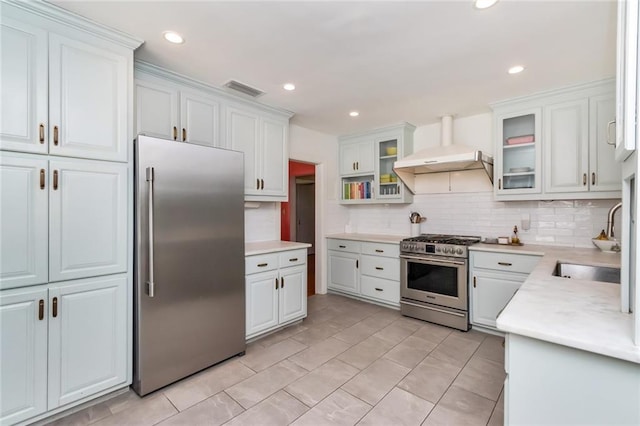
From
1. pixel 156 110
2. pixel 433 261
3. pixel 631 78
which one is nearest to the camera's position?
pixel 631 78

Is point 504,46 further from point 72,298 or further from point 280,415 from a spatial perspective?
point 72,298

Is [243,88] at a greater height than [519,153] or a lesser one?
greater

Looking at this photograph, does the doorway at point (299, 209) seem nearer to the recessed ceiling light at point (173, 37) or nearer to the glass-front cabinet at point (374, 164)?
the glass-front cabinet at point (374, 164)

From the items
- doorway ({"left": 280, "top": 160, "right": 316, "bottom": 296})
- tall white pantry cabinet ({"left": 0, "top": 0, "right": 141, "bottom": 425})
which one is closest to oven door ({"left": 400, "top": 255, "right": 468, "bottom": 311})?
tall white pantry cabinet ({"left": 0, "top": 0, "right": 141, "bottom": 425})

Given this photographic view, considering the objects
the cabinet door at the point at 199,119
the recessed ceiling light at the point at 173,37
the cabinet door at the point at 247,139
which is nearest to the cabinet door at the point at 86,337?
the cabinet door at the point at 199,119

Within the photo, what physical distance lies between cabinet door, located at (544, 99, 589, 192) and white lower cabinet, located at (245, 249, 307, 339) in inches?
105

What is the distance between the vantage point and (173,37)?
6.68 ft

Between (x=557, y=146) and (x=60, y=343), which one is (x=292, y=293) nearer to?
(x=60, y=343)

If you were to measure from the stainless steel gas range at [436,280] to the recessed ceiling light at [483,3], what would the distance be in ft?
7.23

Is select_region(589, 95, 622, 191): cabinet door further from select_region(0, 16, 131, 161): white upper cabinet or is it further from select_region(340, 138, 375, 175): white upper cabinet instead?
select_region(0, 16, 131, 161): white upper cabinet

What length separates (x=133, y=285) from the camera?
2.09 m

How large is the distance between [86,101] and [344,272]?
11.3 feet

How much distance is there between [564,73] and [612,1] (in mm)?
1020

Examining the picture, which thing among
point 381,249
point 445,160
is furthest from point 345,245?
point 445,160
